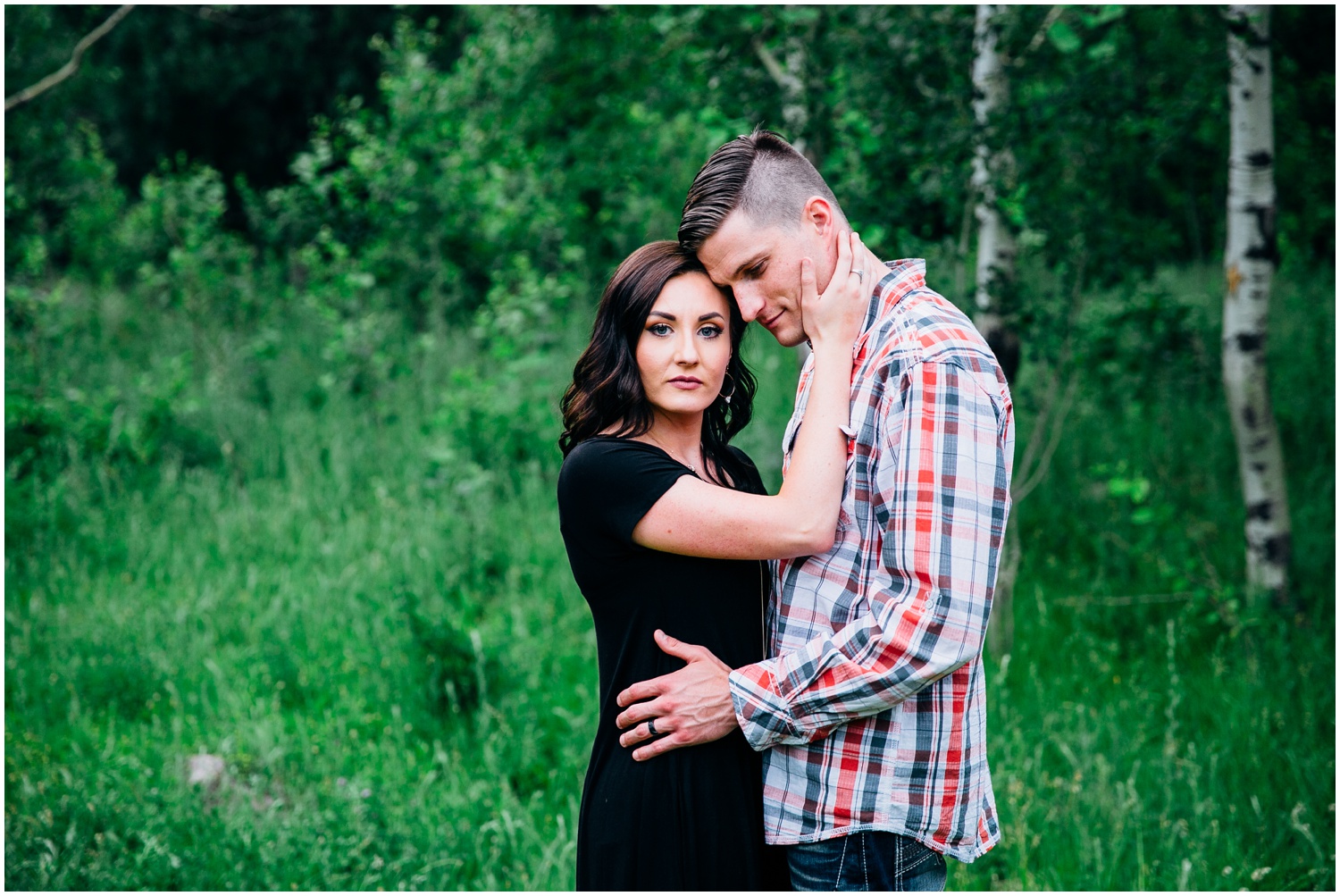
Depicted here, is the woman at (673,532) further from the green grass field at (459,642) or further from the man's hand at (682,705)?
the green grass field at (459,642)

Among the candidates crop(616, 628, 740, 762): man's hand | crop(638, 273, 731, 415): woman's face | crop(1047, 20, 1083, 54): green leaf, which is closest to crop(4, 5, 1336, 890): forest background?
crop(1047, 20, 1083, 54): green leaf

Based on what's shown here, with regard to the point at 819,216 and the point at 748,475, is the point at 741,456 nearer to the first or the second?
the point at 748,475

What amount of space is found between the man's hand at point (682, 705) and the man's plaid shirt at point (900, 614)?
7cm

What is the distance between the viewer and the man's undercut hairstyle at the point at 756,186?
6.96 ft

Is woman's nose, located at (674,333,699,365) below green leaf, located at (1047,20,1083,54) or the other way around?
below

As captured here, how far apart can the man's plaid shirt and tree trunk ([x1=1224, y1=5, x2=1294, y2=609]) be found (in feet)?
9.91

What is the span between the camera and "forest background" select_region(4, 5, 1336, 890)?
3.49 metres

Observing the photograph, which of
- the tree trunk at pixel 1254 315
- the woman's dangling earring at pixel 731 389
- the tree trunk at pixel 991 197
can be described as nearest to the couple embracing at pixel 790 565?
the woman's dangling earring at pixel 731 389

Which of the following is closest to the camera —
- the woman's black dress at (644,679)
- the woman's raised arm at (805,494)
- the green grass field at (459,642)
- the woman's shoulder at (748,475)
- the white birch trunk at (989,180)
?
the woman's raised arm at (805,494)

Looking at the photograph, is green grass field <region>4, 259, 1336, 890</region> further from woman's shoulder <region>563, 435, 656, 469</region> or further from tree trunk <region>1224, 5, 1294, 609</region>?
woman's shoulder <region>563, 435, 656, 469</region>

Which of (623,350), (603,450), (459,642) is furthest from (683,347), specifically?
(459,642)

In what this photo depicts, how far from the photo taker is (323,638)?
481 cm

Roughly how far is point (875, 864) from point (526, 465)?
4.96 meters

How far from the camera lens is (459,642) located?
431 cm
